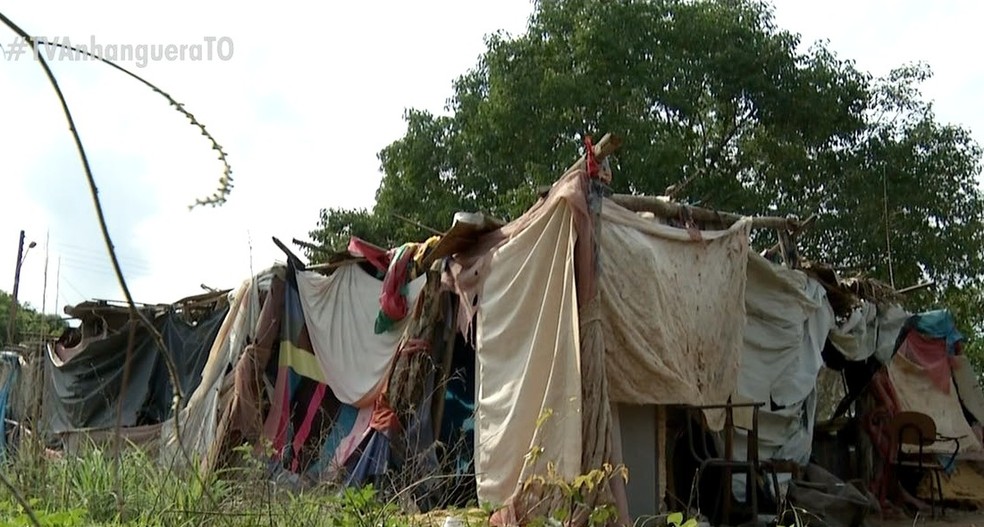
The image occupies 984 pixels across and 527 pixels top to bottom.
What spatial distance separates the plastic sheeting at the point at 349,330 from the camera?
28.3 feet

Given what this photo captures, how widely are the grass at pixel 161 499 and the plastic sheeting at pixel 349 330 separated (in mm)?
2982

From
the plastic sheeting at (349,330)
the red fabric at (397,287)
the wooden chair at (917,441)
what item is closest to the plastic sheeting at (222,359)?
the plastic sheeting at (349,330)

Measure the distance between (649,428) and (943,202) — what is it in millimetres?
9887

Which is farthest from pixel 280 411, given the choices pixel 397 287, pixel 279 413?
pixel 397 287

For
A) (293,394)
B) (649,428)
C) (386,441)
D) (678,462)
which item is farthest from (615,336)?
(293,394)

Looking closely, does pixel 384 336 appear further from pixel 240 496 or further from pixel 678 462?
pixel 240 496

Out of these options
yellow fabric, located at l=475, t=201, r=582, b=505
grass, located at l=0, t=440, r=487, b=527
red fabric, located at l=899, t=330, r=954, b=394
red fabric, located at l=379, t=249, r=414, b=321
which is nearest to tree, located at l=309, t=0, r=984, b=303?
red fabric, located at l=899, t=330, r=954, b=394

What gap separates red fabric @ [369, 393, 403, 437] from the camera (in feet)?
26.2

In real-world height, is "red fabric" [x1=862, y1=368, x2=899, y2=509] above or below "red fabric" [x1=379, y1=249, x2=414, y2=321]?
below

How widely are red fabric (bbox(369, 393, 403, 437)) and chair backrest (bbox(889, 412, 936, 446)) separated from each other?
4.96 metres

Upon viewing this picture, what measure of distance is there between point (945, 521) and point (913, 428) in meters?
0.90

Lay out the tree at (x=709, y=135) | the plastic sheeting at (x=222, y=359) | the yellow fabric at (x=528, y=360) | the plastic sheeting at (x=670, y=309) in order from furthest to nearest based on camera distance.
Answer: the tree at (x=709, y=135)
the plastic sheeting at (x=222, y=359)
the plastic sheeting at (x=670, y=309)
the yellow fabric at (x=528, y=360)

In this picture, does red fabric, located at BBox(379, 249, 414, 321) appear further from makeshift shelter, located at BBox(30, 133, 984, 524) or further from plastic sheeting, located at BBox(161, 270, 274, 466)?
plastic sheeting, located at BBox(161, 270, 274, 466)

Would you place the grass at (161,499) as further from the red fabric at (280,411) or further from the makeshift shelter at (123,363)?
the makeshift shelter at (123,363)
